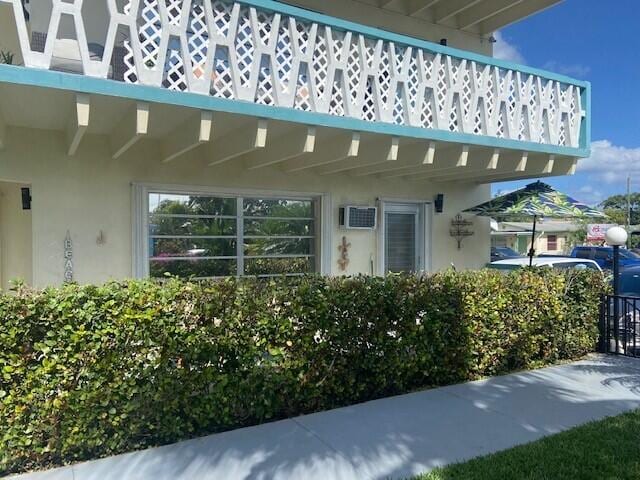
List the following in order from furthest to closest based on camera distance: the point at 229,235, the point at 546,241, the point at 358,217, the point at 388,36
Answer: the point at 546,241 → the point at 358,217 → the point at 229,235 → the point at 388,36

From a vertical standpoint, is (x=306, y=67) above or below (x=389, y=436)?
above

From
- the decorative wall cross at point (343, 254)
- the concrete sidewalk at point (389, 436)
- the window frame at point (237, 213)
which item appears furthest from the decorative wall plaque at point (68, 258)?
the decorative wall cross at point (343, 254)

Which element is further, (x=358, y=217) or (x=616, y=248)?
(x=358, y=217)

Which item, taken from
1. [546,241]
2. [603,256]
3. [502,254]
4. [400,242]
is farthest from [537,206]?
[546,241]

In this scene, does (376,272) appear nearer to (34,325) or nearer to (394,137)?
(394,137)

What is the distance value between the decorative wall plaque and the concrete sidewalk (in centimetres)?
302

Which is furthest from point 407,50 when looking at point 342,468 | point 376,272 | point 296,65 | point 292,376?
point 342,468

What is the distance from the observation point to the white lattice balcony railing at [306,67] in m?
4.69

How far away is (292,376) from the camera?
4.57 meters

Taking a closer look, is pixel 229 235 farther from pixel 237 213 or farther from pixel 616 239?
pixel 616 239

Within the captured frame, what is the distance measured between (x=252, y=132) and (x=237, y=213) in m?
2.09

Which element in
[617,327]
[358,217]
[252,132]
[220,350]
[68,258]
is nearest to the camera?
[220,350]

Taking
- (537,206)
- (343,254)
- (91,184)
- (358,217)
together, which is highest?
(91,184)

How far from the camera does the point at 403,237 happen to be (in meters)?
9.04
